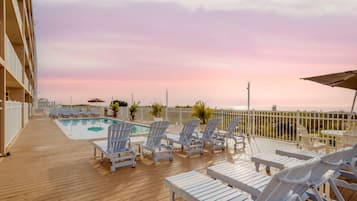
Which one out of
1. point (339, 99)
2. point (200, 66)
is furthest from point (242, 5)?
point (200, 66)

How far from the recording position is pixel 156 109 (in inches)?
524

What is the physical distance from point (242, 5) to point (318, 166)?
6862mm

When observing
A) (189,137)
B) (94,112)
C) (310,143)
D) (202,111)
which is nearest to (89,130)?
(202,111)

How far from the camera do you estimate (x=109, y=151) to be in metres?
4.63

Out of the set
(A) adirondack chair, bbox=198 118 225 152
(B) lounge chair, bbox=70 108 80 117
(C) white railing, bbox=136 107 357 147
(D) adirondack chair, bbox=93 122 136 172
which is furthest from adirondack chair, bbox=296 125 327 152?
(B) lounge chair, bbox=70 108 80 117

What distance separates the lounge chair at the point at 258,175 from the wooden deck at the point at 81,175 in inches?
36.8

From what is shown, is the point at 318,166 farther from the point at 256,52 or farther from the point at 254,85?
the point at 256,52

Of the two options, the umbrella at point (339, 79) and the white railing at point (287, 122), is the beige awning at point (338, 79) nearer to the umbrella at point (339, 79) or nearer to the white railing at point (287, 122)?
the umbrella at point (339, 79)

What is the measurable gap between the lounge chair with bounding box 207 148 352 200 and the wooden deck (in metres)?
0.93

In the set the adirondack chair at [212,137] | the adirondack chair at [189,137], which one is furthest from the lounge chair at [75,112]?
the adirondack chair at [212,137]

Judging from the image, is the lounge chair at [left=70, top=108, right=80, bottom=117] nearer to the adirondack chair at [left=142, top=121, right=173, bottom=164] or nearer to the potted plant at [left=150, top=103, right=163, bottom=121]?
the potted plant at [left=150, top=103, right=163, bottom=121]

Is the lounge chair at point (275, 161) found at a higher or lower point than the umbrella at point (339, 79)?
lower

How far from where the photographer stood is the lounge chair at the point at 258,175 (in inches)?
79.7

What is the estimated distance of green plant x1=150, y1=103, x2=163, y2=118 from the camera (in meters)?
13.2
